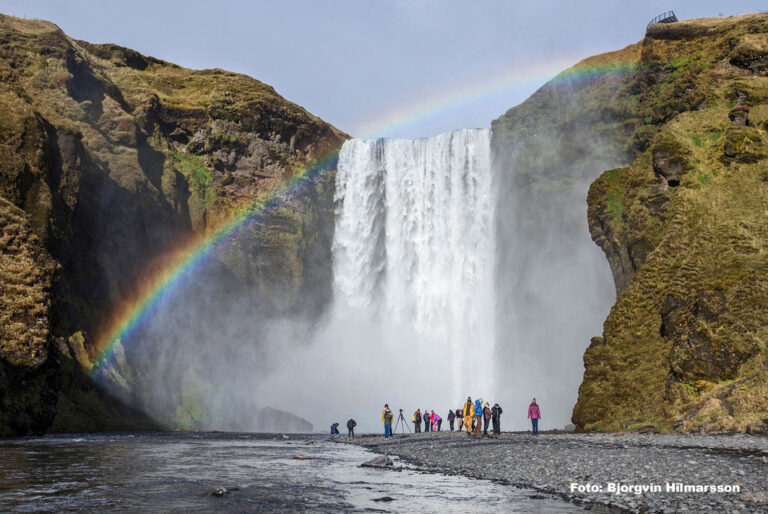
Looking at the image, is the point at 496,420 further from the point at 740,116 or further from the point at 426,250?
the point at 426,250

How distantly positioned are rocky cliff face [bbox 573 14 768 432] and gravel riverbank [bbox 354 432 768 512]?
3.47 metres

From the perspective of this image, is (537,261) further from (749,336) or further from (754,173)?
(749,336)

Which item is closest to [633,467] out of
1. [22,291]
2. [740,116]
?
[740,116]

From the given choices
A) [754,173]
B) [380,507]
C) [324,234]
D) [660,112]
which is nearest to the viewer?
[380,507]

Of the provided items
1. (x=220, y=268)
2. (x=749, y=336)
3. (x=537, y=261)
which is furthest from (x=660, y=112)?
(x=220, y=268)

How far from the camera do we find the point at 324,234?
6844 cm

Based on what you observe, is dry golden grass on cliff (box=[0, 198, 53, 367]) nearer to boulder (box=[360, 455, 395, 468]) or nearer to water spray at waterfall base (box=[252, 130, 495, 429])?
boulder (box=[360, 455, 395, 468])

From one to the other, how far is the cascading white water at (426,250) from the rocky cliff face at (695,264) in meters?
21.0

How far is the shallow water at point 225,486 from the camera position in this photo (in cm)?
1198

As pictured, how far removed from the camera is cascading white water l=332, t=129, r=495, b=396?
6041 centimetres

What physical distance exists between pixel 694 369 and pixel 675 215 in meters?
9.16

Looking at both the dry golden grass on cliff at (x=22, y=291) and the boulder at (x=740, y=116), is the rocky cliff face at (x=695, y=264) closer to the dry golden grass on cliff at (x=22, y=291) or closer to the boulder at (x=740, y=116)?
the boulder at (x=740, y=116)

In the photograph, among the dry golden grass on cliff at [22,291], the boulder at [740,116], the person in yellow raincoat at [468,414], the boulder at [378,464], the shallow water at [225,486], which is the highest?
the boulder at [740,116]

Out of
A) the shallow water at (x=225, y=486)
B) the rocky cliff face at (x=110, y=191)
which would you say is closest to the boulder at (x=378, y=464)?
the shallow water at (x=225, y=486)
